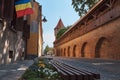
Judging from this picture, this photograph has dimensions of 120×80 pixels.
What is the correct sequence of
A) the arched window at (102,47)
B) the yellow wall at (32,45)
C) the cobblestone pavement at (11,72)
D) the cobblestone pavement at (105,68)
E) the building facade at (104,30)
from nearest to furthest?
the cobblestone pavement at (11,72)
the cobblestone pavement at (105,68)
the building facade at (104,30)
the arched window at (102,47)
the yellow wall at (32,45)

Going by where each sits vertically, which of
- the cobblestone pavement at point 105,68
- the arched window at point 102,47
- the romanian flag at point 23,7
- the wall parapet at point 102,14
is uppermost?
the wall parapet at point 102,14

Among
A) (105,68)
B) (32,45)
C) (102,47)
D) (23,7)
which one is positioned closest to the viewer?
(105,68)

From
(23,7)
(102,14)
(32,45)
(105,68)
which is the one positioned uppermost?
(102,14)

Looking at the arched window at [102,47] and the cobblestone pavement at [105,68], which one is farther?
the arched window at [102,47]

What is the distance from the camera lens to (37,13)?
105 feet

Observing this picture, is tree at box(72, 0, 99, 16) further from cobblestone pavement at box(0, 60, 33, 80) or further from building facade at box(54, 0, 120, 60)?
cobblestone pavement at box(0, 60, 33, 80)

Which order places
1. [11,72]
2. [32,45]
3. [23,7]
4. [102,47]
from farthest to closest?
1. [32,45]
2. [102,47]
3. [23,7]
4. [11,72]

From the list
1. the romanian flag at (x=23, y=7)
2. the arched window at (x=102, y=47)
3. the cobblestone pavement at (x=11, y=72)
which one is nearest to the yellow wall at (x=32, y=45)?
the arched window at (x=102, y=47)

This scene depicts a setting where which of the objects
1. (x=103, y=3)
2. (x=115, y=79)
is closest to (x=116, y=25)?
(x=103, y=3)

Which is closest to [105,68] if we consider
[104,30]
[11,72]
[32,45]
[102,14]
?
[11,72]

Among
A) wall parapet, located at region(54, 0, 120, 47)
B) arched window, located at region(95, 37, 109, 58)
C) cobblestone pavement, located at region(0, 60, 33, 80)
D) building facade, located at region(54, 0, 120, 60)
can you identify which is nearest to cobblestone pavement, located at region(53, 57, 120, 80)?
cobblestone pavement, located at region(0, 60, 33, 80)

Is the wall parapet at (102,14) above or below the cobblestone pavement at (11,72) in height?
above

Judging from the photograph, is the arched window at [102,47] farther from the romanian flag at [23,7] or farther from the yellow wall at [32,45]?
the romanian flag at [23,7]

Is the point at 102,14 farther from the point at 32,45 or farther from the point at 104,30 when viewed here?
the point at 32,45
